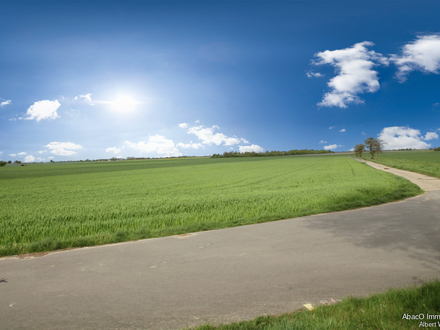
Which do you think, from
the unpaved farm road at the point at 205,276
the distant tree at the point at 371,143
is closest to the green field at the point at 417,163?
the distant tree at the point at 371,143

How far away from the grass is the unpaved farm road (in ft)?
0.67

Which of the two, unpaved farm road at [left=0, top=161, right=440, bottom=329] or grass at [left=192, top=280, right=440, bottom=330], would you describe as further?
unpaved farm road at [left=0, top=161, right=440, bottom=329]

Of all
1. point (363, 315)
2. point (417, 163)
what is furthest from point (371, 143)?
point (363, 315)

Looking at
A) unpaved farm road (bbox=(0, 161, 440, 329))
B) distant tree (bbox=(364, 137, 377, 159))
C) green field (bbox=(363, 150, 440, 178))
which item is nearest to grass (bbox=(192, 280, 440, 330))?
unpaved farm road (bbox=(0, 161, 440, 329))

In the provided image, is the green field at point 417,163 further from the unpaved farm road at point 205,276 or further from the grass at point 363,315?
the grass at point 363,315

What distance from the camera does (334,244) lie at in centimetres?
612

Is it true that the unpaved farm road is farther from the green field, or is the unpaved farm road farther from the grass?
the green field

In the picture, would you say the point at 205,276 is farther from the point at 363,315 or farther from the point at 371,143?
the point at 371,143

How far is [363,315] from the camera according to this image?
3307 millimetres

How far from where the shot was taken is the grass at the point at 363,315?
3.16 metres

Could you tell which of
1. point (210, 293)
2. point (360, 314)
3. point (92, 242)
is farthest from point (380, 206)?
point (92, 242)

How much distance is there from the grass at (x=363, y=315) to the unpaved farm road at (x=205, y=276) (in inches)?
8.1

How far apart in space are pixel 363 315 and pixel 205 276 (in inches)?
95.6

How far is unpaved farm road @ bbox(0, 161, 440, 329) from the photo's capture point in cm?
352
